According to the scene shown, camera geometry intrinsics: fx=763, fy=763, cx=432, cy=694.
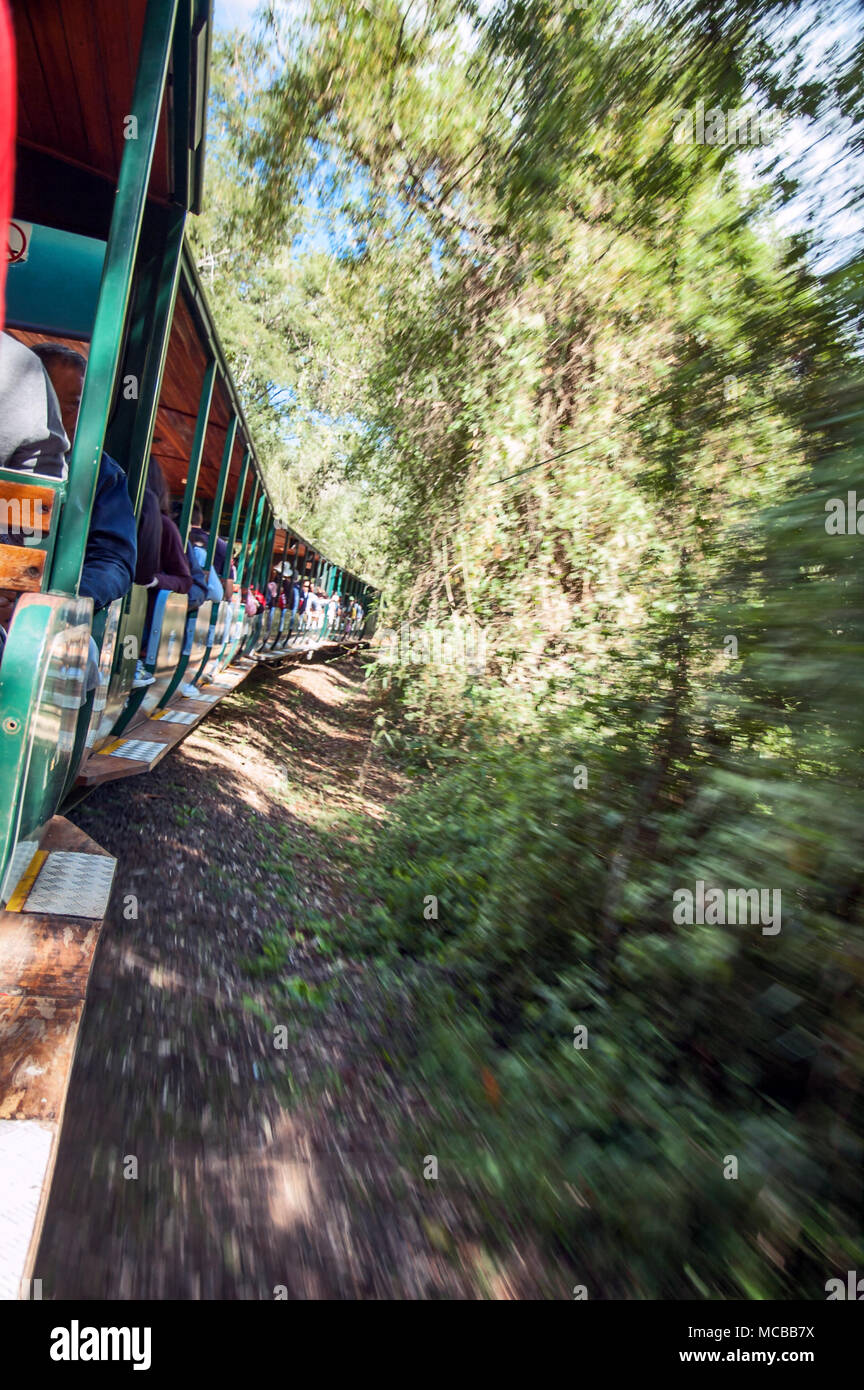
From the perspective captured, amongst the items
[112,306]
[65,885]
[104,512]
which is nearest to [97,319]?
[112,306]

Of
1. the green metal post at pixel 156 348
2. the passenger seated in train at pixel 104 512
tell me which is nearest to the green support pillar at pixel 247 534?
the green metal post at pixel 156 348

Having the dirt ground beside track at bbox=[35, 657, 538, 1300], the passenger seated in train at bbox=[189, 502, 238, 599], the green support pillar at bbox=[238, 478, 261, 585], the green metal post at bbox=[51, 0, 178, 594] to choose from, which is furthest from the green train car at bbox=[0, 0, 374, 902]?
the green support pillar at bbox=[238, 478, 261, 585]

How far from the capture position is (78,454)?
2211 mm

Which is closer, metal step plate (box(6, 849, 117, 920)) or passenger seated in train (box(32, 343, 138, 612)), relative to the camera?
metal step plate (box(6, 849, 117, 920))

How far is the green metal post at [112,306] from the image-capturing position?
2.20 m

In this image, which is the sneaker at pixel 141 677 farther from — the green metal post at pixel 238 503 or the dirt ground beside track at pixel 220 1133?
the green metal post at pixel 238 503

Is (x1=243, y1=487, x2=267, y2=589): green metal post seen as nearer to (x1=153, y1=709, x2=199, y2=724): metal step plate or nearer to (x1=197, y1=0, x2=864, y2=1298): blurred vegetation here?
(x1=197, y1=0, x2=864, y2=1298): blurred vegetation

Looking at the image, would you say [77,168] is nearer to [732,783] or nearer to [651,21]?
[651,21]

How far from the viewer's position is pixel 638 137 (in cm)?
464

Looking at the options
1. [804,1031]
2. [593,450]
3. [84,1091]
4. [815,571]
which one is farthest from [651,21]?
[84,1091]

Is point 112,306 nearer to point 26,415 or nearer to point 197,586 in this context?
point 26,415

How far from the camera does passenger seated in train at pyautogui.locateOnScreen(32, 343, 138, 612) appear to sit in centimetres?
261

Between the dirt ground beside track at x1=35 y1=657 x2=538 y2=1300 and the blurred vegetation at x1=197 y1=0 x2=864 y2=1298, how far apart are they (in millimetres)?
290

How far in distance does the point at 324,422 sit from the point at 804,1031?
73.3 ft
